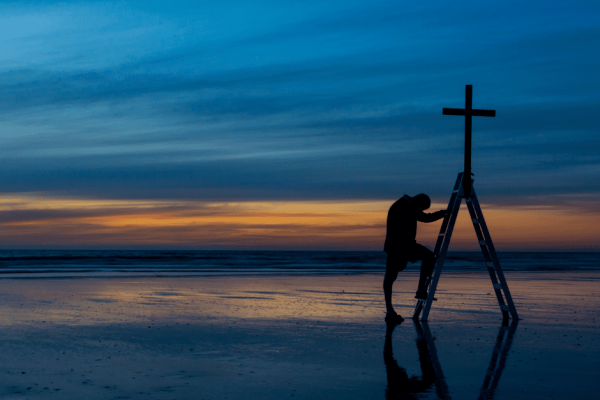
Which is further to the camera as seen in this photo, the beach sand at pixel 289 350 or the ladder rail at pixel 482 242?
the ladder rail at pixel 482 242

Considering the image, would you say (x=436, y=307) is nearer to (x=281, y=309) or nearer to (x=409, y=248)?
(x=409, y=248)

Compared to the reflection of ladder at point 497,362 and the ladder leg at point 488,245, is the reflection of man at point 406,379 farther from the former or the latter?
the ladder leg at point 488,245

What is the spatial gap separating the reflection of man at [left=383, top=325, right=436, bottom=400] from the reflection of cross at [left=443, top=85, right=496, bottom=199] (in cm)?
342

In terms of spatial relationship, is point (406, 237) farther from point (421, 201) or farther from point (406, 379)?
point (406, 379)

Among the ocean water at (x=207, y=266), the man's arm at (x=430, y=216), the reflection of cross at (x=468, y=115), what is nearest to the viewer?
the man's arm at (x=430, y=216)

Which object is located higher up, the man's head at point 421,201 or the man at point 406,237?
the man's head at point 421,201

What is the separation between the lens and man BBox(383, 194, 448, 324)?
8977 millimetres

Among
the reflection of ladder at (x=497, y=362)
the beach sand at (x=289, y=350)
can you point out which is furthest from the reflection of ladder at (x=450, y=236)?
the reflection of ladder at (x=497, y=362)

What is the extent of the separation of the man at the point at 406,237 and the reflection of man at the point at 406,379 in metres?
2.77

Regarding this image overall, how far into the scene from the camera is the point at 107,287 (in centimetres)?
1515

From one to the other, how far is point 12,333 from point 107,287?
777 cm

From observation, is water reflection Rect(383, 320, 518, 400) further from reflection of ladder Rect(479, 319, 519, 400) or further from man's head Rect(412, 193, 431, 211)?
man's head Rect(412, 193, 431, 211)

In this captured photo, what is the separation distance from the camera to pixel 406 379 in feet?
16.8

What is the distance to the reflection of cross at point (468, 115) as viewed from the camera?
9.05 m
